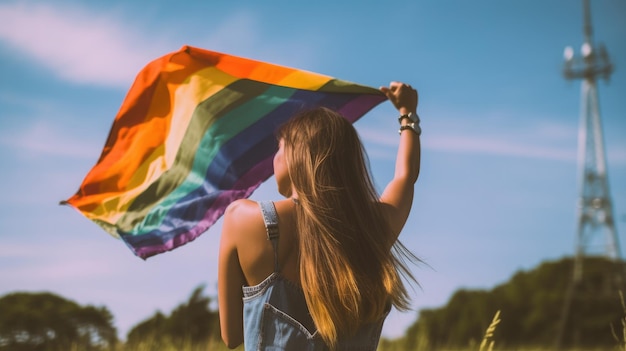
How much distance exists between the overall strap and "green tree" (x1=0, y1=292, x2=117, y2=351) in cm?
663

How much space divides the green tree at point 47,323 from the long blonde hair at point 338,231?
6615mm

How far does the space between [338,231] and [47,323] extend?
342 inches

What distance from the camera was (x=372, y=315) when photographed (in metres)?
2.43

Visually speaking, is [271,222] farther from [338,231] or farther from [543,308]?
[543,308]

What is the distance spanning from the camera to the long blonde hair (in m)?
2.36

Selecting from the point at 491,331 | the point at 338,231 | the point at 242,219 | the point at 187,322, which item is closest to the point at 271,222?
the point at 242,219

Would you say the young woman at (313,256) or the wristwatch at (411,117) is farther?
the wristwatch at (411,117)

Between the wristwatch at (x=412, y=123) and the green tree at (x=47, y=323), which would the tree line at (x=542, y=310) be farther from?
the wristwatch at (x=412, y=123)

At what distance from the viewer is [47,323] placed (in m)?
9.91

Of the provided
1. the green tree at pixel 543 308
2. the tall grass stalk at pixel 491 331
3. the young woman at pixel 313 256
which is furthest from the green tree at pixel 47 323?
the green tree at pixel 543 308

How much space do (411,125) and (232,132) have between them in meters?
2.42

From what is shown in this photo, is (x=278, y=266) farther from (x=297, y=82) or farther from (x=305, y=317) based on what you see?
(x=297, y=82)

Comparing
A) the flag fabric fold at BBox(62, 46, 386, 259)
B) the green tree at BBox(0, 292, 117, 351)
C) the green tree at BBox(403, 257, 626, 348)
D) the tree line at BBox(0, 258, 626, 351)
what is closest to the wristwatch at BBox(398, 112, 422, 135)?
the flag fabric fold at BBox(62, 46, 386, 259)

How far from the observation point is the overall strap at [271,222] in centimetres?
234
